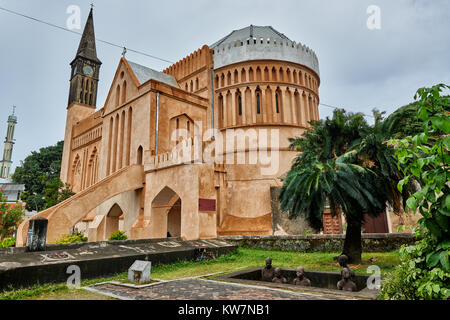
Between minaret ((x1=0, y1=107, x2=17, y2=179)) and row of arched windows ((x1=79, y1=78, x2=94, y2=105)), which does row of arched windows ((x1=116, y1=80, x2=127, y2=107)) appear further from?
minaret ((x1=0, y1=107, x2=17, y2=179))

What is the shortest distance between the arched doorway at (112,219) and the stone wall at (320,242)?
33.4 ft

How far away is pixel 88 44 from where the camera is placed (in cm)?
4294

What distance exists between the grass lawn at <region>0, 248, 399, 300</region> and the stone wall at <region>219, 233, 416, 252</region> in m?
0.43

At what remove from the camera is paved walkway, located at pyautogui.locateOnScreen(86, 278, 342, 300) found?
4.94 m

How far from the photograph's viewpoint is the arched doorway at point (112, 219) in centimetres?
2006

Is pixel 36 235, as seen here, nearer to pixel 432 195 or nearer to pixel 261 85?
pixel 432 195

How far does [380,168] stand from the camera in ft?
29.2

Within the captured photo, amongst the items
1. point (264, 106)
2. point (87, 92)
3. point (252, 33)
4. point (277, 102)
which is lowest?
point (264, 106)

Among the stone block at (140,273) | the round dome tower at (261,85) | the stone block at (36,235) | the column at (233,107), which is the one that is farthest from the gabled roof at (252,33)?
the stone block at (140,273)

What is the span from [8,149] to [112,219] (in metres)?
96.9

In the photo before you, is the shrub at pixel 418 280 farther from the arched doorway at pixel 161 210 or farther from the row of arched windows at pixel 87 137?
Result: the row of arched windows at pixel 87 137

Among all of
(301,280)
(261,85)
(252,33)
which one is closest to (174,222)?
(261,85)
